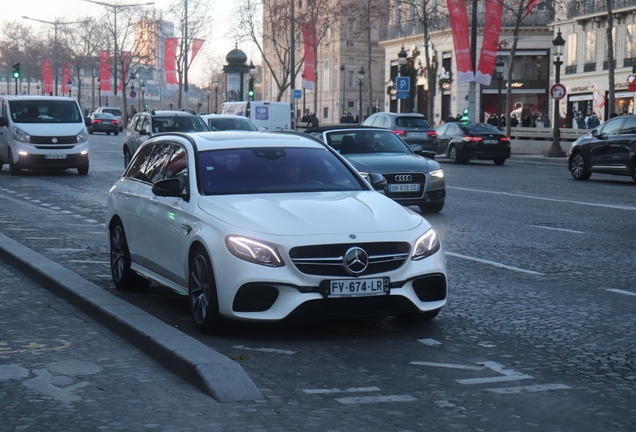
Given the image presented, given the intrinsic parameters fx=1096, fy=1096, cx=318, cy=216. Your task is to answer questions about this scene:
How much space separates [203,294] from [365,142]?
34.2 ft

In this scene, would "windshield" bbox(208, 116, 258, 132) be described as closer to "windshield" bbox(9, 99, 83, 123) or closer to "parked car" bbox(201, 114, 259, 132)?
"parked car" bbox(201, 114, 259, 132)

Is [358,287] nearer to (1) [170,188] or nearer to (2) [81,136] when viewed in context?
(1) [170,188]

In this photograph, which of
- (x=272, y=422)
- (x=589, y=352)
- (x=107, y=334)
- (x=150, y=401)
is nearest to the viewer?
(x=272, y=422)

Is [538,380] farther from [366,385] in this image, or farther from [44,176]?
[44,176]

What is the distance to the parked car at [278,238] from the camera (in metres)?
6.80

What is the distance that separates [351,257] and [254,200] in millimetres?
971

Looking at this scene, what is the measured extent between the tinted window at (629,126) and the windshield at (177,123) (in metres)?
9.96

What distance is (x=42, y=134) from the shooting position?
84.5ft

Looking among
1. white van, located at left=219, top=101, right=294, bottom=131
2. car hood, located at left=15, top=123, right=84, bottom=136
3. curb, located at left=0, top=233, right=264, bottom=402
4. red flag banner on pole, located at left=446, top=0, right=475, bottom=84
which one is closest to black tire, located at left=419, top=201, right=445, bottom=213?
curb, located at left=0, top=233, right=264, bottom=402

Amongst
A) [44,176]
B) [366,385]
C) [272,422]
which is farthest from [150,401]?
[44,176]

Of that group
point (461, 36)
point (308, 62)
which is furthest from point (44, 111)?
point (308, 62)

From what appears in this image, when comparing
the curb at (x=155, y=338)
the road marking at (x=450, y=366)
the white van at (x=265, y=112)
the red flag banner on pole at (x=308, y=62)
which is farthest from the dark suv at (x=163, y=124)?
the red flag banner on pole at (x=308, y=62)

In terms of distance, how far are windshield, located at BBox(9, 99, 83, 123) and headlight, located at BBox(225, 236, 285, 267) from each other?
811 inches

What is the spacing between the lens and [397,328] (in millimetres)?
7473
